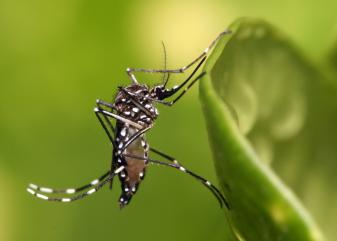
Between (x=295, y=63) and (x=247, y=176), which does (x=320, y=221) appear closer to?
(x=295, y=63)

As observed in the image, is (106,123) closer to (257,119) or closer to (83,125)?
(83,125)

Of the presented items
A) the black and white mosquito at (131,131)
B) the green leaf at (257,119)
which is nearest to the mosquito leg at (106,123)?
the black and white mosquito at (131,131)

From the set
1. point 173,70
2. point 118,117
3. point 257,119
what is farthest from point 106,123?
point 257,119

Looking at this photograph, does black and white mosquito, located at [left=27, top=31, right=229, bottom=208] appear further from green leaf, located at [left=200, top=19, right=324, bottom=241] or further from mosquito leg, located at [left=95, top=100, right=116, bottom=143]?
green leaf, located at [left=200, top=19, right=324, bottom=241]

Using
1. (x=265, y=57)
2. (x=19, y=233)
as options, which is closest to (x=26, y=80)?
(x=19, y=233)

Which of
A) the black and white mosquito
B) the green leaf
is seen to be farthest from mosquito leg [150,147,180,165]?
the green leaf

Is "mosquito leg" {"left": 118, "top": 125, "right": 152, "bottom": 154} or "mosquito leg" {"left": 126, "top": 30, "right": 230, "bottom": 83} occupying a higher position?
"mosquito leg" {"left": 126, "top": 30, "right": 230, "bottom": 83}
